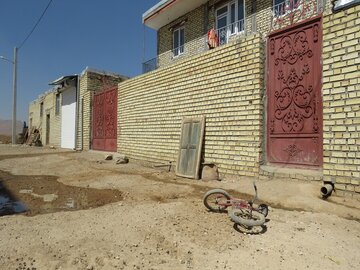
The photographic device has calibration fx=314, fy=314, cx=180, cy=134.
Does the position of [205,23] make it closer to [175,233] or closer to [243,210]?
[243,210]

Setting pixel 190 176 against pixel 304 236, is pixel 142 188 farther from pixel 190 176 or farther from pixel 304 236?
pixel 304 236

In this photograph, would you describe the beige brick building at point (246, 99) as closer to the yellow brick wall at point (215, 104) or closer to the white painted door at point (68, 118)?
the yellow brick wall at point (215, 104)

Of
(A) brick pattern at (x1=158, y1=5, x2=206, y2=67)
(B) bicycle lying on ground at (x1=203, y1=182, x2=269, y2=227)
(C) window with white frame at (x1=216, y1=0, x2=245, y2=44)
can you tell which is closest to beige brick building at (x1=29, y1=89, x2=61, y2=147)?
(A) brick pattern at (x1=158, y1=5, x2=206, y2=67)

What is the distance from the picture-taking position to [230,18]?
37.6ft

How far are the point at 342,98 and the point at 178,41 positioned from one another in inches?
407

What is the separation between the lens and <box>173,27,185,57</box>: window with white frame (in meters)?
13.9

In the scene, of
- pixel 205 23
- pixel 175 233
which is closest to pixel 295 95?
pixel 175 233

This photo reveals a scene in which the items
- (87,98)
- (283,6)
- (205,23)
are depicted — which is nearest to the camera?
(283,6)

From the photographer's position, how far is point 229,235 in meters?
3.30

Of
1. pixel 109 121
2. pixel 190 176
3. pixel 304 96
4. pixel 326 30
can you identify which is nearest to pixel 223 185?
pixel 190 176

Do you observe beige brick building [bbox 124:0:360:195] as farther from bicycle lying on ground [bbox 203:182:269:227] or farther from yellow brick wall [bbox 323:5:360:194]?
bicycle lying on ground [bbox 203:182:269:227]

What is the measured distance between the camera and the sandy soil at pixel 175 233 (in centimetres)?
279

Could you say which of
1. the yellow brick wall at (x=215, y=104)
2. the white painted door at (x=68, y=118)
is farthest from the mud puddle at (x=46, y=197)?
the white painted door at (x=68, y=118)

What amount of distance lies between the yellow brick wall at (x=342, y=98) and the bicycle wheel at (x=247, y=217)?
1.86 meters
